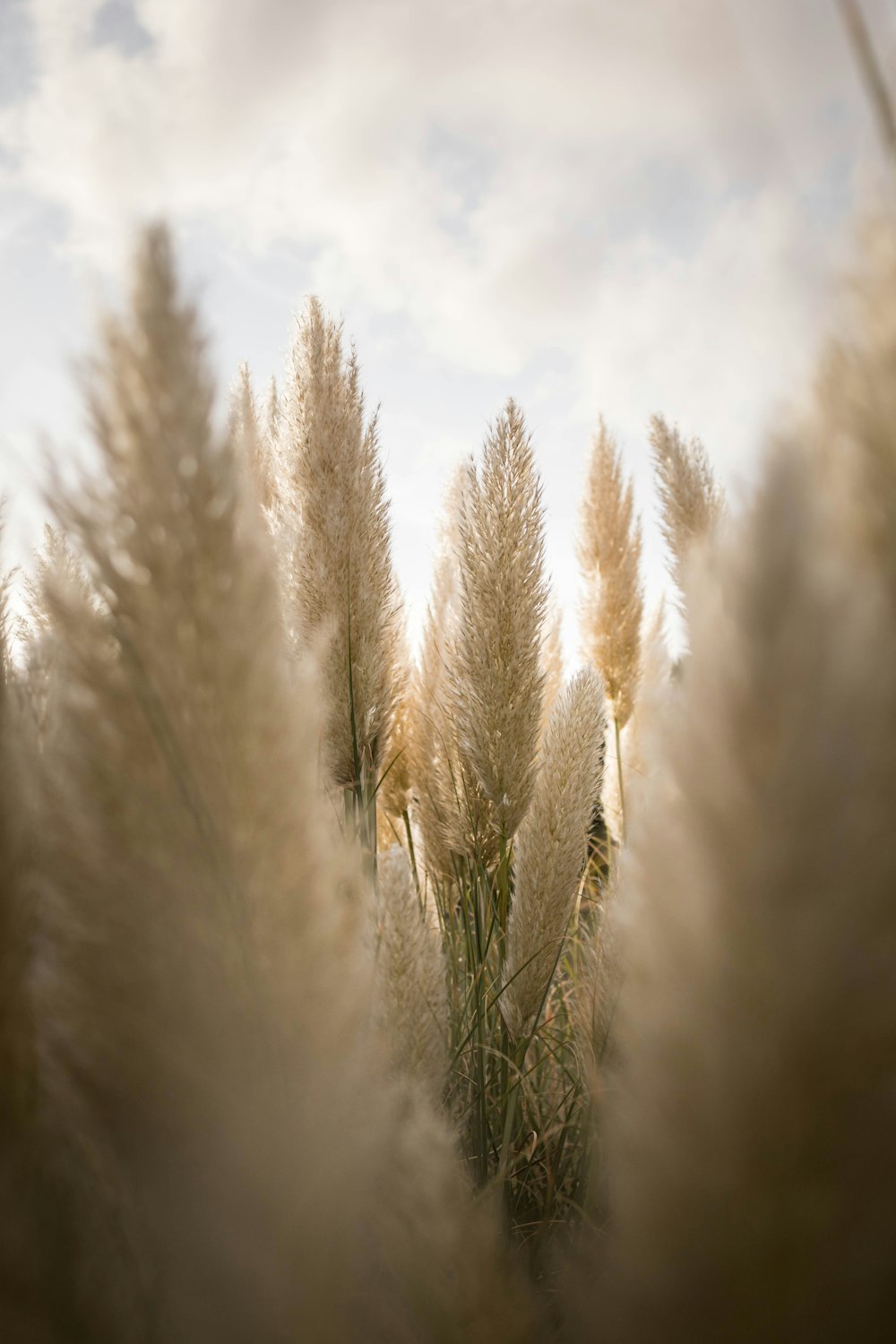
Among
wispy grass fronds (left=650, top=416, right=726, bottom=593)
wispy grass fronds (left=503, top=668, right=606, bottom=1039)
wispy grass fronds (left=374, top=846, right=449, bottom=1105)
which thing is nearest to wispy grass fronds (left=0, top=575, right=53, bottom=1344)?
wispy grass fronds (left=374, top=846, right=449, bottom=1105)

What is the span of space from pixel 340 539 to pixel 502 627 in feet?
1.28

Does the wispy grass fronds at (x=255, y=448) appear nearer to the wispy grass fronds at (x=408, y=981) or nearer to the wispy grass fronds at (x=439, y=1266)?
the wispy grass fronds at (x=408, y=981)

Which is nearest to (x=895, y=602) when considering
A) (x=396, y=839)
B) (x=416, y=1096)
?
(x=416, y=1096)

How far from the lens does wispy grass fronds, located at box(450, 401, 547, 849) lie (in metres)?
1.64

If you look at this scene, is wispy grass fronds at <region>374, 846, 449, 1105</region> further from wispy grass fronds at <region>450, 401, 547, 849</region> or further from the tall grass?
wispy grass fronds at <region>450, 401, 547, 849</region>

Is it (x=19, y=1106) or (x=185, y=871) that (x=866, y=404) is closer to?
(x=185, y=871)

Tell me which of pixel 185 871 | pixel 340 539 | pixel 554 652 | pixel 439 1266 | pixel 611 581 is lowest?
pixel 439 1266

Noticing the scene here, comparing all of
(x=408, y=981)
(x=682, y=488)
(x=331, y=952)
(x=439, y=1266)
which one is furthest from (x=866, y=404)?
(x=682, y=488)

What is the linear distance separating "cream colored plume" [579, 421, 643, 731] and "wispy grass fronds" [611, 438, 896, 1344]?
2.92m

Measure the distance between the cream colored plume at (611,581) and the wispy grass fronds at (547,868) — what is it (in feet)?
5.80

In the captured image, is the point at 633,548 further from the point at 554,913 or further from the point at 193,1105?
the point at 193,1105

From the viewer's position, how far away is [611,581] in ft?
11.1

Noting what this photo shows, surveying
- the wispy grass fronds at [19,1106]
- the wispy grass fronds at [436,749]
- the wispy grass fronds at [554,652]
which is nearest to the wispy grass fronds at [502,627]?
the wispy grass fronds at [436,749]

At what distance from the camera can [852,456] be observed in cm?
50
